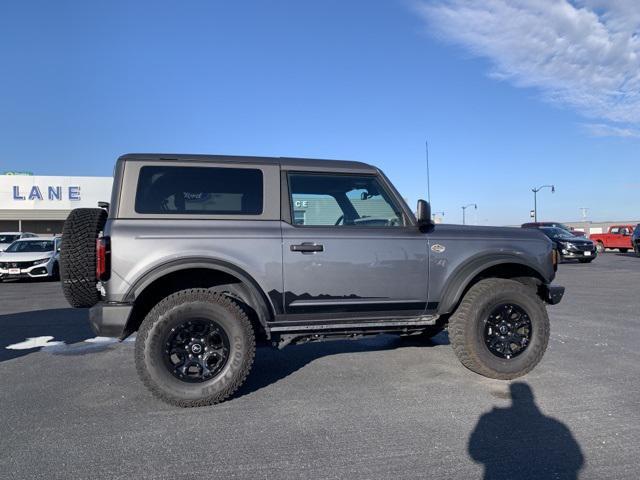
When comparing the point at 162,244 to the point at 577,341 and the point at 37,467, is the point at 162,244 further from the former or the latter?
the point at 577,341

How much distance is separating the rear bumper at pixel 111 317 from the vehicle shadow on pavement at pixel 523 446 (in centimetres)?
280

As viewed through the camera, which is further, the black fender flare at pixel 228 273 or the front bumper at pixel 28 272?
the front bumper at pixel 28 272

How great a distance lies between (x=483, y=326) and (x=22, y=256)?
15350 mm

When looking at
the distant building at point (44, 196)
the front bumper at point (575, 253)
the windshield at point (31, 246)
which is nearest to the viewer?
the windshield at point (31, 246)

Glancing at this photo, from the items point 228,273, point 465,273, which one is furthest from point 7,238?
point 465,273

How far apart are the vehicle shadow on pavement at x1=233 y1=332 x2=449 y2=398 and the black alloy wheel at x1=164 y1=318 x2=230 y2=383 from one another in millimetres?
404

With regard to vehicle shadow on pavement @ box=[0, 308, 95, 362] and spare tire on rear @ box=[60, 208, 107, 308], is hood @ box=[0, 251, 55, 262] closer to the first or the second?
vehicle shadow on pavement @ box=[0, 308, 95, 362]

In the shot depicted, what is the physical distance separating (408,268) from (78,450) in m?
2.98

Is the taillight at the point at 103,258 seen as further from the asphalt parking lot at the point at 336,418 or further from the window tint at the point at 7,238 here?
the window tint at the point at 7,238

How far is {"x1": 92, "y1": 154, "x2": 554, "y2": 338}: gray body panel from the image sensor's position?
3.98 meters

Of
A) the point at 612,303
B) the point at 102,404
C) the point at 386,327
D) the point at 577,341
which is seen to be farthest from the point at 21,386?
the point at 612,303

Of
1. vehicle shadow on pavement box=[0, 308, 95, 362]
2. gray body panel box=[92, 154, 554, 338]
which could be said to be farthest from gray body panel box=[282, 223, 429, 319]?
vehicle shadow on pavement box=[0, 308, 95, 362]

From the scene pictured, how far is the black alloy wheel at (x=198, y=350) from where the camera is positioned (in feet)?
13.1

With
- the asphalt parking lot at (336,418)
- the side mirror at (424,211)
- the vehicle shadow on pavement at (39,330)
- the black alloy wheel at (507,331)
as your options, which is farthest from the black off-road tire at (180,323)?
the vehicle shadow on pavement at (39,330)
